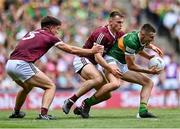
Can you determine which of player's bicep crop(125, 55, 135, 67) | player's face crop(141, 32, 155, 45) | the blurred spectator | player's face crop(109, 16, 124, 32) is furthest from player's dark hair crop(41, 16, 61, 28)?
the blurred spectator

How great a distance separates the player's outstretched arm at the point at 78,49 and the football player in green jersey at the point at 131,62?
0.28m

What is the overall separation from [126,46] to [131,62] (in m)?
0.34

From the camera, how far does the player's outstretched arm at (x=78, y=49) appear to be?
1567cm

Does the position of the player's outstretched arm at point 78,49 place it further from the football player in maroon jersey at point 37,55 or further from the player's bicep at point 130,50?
the player's bicep at point 130,50

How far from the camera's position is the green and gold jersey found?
1596 centimetres

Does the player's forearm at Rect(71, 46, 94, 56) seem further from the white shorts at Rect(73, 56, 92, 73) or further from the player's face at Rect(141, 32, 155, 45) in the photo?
the player's face at Rect(141, 32, 155, 45)

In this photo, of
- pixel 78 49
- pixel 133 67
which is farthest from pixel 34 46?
pixel 133 67

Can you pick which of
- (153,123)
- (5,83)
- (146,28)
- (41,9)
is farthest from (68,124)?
(41,9)

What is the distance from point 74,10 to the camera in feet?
91.5

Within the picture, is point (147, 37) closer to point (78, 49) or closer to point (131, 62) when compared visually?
point (131, 62)

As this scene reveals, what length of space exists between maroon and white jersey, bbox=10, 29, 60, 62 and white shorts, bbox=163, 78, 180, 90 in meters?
11.3

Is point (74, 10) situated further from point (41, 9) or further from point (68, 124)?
point (68, 124)

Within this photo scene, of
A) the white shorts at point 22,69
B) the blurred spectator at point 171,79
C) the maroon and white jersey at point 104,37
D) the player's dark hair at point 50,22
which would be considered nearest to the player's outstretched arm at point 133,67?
the maroon and white jersey at point 104,37

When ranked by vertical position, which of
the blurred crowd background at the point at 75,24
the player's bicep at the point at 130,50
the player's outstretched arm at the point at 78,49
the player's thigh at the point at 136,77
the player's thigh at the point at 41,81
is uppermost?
the blurred crowd background at the point at 75,24
